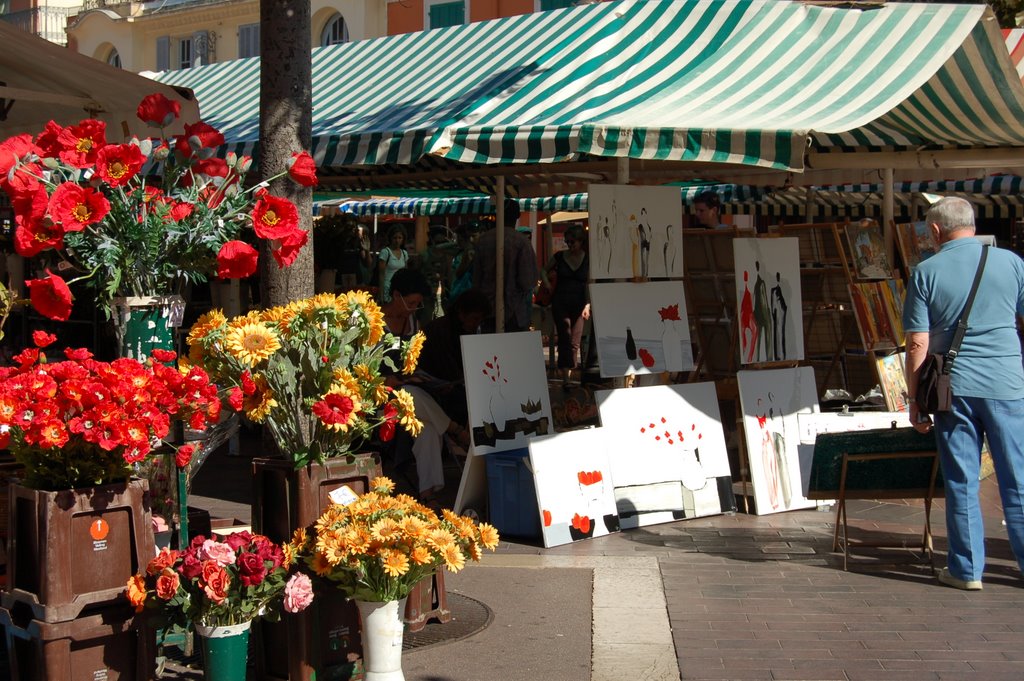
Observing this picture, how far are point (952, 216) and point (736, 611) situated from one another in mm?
2068

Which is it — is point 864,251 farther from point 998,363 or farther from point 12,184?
point 12,184

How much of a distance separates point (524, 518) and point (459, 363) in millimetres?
1372

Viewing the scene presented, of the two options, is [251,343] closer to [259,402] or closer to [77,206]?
[259,402]

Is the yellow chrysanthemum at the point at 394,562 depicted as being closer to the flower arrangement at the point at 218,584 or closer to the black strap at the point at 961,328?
the flower arrangement at the point at 218,584

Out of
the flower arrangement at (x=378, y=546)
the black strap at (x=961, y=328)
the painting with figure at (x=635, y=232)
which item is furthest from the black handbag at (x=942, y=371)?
the flower arrangement at (x=378, y=546)

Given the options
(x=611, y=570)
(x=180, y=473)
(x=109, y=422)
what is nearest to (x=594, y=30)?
(x=611, y=570)

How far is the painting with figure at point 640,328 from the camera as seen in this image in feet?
24.4

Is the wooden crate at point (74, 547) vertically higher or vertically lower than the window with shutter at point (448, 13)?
lower

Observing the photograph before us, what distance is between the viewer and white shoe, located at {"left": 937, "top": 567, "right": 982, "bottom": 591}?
5.86 m

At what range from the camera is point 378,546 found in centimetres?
404

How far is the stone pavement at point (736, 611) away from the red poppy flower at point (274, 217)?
1711 millimetres

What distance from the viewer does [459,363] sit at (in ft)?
26.2

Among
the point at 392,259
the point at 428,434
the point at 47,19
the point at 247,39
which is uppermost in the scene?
the point at 47,19

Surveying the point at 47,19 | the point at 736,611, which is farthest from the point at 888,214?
the point at 47,19
